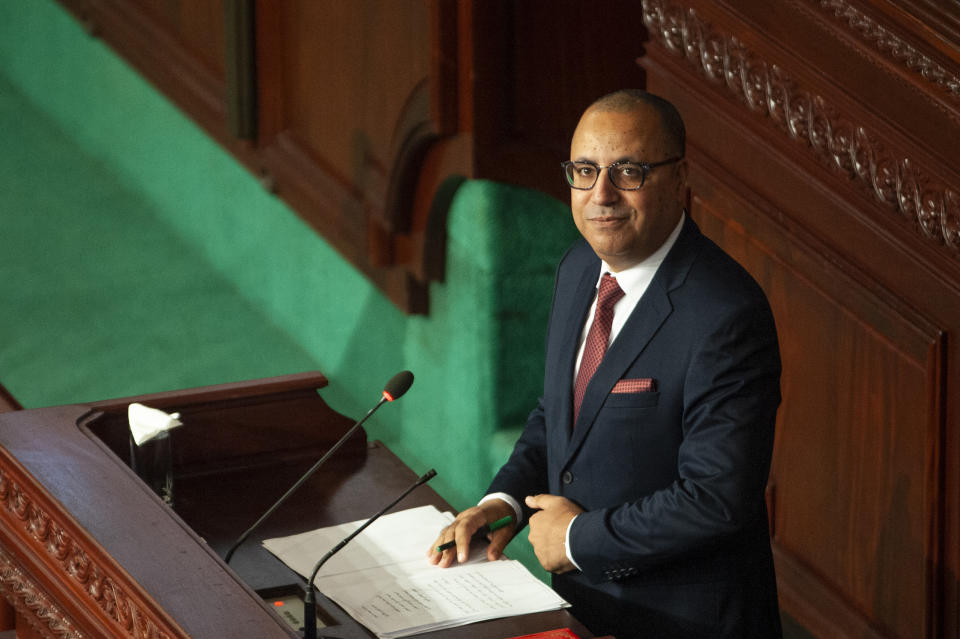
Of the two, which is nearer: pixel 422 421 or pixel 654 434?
pixel 654 434

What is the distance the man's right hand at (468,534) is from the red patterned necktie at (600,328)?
0.22 m

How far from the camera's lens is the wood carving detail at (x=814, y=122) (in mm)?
3211

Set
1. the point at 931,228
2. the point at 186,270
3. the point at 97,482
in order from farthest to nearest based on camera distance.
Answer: the point at 186,270 → the point at 931,228 → the point at 97,482

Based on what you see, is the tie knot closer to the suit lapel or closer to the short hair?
the suit lapel

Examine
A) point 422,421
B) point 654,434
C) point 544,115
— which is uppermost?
point 544,115

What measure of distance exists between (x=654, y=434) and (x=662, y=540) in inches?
7.3

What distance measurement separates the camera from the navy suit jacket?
2.35m

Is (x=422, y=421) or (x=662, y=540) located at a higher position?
(x=662, y=540)

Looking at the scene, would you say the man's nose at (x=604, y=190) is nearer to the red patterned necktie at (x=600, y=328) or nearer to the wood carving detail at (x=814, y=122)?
the red patterned necktie at (x=600, y=328)

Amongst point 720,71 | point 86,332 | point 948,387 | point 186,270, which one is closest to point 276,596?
point 948,387

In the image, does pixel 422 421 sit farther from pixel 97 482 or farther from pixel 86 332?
pixel 97 482

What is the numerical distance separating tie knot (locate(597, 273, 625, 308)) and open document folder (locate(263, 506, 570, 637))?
0.46m

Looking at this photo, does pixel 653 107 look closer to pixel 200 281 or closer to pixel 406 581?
pixel 406 581

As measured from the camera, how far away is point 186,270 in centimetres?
598
